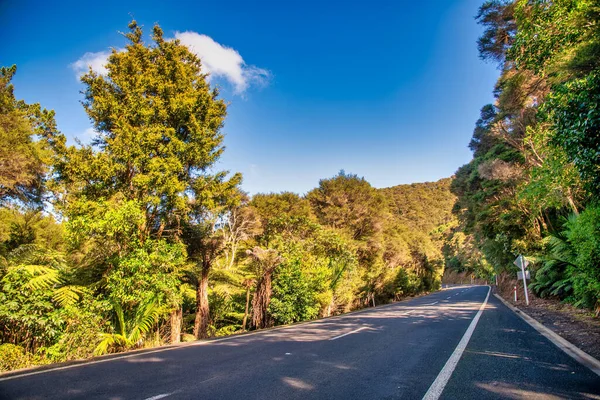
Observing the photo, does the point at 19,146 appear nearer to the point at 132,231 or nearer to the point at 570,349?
the point at 132,231

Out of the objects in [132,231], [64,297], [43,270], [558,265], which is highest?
[132,231]

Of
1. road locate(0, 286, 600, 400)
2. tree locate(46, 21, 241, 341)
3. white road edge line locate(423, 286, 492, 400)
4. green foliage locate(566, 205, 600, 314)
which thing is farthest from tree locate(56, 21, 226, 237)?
green foliage locate(566, 205, 600, 314)

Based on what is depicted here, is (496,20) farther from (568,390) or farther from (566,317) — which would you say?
(568,390)

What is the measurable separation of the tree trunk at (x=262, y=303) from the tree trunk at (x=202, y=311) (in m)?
2.54

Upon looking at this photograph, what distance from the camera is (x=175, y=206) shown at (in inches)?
451

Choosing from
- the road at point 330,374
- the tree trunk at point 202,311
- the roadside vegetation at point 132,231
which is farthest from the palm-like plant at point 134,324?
the road at point 330,374

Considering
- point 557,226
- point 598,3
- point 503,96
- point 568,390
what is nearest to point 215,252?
point 568,390

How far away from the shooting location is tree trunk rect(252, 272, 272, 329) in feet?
45.7

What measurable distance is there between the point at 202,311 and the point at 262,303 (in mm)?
3012

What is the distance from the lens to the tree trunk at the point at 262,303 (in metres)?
13.9

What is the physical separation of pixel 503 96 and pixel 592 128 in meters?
12.9

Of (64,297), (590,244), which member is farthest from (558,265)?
(64,297)

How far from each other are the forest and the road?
292cm

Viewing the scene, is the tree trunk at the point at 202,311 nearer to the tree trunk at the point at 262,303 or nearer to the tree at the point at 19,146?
the tree trunk at the point at 262,303
